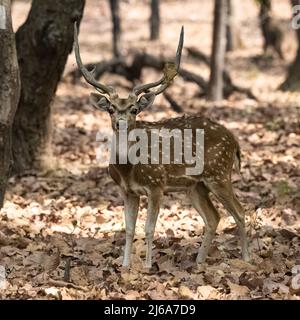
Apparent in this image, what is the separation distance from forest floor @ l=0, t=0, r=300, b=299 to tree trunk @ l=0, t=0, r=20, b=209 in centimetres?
124

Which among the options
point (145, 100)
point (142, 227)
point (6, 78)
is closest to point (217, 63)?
point (142, 227)

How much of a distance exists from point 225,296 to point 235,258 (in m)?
1.53

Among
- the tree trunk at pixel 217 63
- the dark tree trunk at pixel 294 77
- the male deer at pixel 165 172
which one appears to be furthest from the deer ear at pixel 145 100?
the dark tree trunk at pixel 294 77

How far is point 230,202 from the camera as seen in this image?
8.70 meters

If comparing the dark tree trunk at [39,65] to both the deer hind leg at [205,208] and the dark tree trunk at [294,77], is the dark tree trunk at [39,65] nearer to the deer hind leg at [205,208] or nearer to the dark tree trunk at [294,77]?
the deer hind leg at [205,208]

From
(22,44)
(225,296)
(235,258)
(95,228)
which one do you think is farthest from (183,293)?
(22,44)

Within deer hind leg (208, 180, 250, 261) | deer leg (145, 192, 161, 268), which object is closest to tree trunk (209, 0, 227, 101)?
deer hind leg (208, 180, 250, 261)

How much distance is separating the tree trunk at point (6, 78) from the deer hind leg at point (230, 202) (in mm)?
2588

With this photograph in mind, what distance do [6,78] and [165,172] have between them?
226 centimetres

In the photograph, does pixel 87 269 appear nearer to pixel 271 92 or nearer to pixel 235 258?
pixel 235 258

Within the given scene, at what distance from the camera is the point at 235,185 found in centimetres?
1210

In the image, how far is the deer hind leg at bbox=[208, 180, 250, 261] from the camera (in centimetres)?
865

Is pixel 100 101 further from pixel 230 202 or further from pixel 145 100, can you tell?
pixel 230 202

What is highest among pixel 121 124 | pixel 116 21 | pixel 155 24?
pixel 155 24
